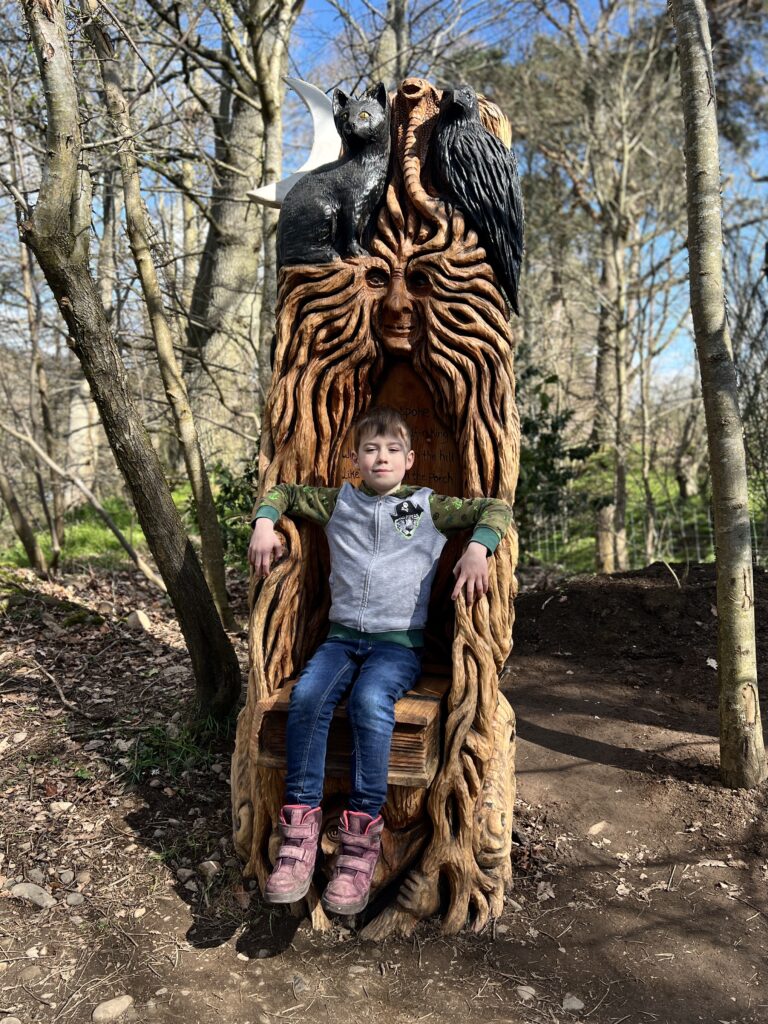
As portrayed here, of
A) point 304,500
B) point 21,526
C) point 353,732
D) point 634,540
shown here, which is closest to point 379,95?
point 304,500

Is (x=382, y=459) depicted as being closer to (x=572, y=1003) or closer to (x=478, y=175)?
(x=478, y=175)

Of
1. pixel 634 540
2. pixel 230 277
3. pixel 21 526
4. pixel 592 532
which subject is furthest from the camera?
pixel 634 540

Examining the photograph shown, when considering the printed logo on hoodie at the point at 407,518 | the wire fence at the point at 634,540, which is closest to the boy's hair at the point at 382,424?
the printed logo on hoodie at the point at 407,518

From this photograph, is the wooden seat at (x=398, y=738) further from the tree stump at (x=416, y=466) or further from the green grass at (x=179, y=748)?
the green grass at (x=179, y=748)

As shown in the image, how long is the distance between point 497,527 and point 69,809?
6.87ft

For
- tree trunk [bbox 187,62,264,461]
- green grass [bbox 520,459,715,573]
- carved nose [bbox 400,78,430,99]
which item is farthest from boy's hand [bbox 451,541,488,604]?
tree trunk [bbox 187,62,264,461]

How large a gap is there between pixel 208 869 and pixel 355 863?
75 cm

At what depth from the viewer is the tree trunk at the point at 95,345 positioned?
296 centimetres

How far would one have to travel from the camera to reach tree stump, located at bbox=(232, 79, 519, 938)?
266cm

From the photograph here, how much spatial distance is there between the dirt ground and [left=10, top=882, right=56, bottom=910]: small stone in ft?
0.04

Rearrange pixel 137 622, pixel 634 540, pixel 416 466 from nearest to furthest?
pixel 416 466 < pixel 137 622 < pixel 634 540

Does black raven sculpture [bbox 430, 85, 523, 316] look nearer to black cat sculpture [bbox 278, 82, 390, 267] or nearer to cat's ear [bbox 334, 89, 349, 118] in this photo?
black cat sculpture [bbox 278, 82, 390, 267]

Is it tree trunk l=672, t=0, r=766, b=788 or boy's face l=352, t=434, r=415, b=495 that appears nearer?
boy's face l=352, t=434, r=415, b=495

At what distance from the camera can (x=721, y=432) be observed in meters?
3.31
